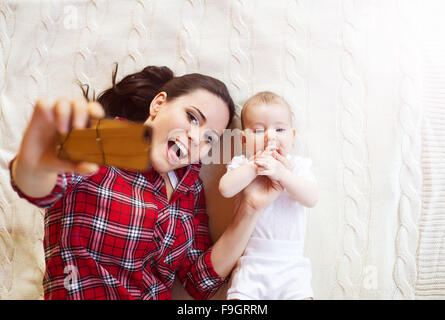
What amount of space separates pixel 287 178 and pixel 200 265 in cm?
38

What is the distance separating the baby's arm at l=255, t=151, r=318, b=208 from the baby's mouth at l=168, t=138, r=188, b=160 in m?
0.21

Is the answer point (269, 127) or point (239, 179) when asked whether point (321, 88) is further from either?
point (239, 179)

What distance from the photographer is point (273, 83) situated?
1.25 metres

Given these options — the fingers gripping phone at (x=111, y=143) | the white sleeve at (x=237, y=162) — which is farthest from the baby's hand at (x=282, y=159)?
the fingers gripping phone at (x=111, y=143)

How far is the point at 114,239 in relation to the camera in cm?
99

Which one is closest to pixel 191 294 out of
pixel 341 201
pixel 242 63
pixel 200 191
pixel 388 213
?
pixel 200 191

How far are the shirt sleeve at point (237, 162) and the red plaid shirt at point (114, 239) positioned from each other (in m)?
0.18

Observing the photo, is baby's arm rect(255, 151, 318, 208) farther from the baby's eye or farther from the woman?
the baby's eye

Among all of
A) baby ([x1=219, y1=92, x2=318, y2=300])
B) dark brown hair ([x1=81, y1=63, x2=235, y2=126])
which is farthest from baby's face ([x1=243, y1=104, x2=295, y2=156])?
dark brown hair ([x1=81, y1=63, x2=235, y2=126])

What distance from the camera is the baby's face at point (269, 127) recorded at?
1.08 meters

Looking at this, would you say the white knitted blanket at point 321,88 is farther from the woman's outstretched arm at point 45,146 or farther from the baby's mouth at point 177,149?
the woman's outstretched arm at point 45,146

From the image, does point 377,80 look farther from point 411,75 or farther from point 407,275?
point 407,275
